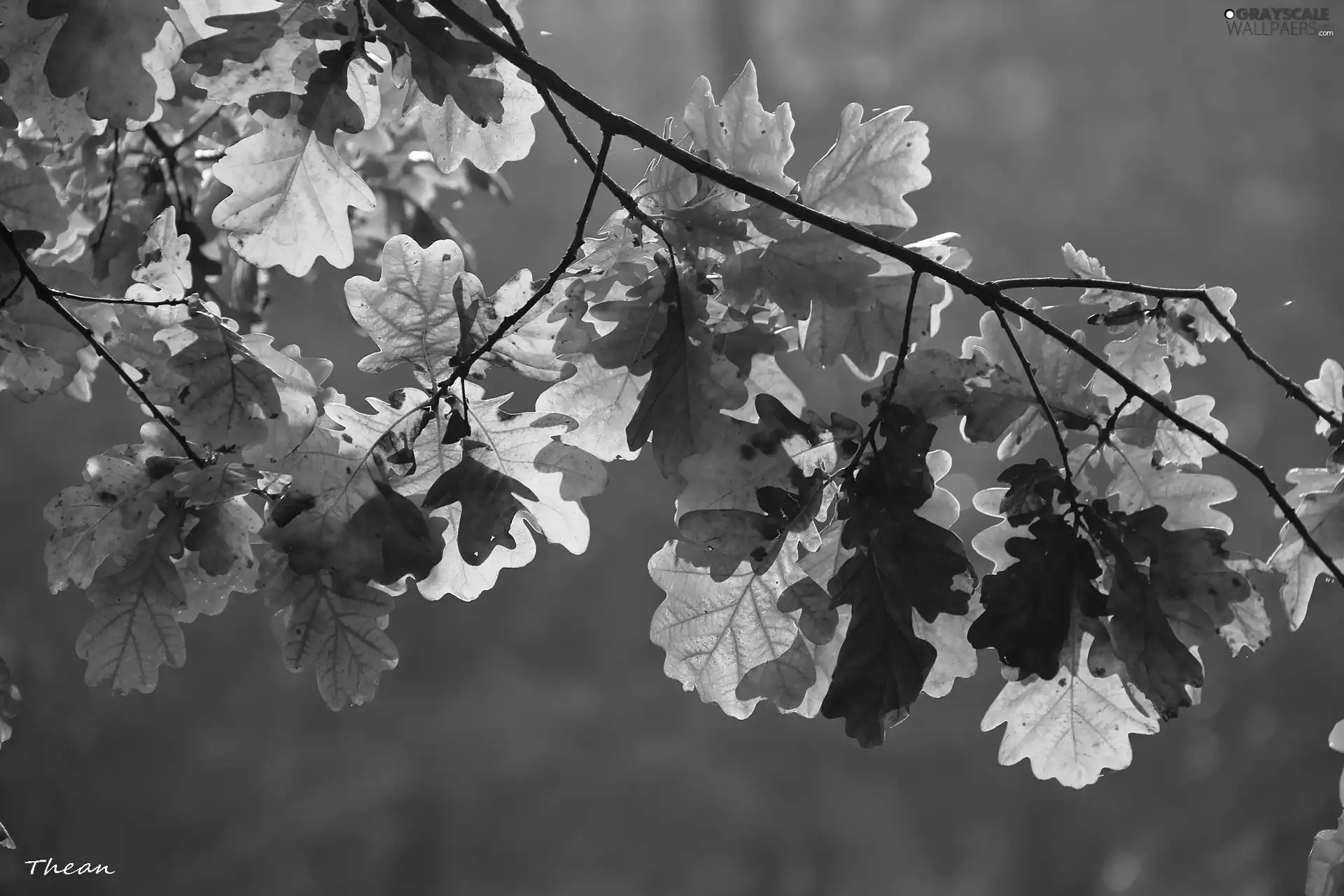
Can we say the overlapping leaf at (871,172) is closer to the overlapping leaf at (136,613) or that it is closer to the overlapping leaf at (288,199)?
the overlapping leaf at (288,199)

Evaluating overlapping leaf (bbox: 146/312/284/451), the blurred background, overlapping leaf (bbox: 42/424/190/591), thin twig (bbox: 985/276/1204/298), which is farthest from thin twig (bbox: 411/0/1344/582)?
the blurred background

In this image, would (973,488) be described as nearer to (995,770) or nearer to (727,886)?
(995,770)

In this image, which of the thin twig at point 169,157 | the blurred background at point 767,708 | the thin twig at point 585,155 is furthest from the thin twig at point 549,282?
the blurred background at point 767,708

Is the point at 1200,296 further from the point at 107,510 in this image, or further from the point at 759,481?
the point at 107,510

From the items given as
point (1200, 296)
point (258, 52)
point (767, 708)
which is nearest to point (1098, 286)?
point (1200, 296)

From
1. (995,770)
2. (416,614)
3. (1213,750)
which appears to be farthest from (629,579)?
(1213,750)

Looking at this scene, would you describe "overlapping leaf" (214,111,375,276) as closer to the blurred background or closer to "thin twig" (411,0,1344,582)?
"thin twig" (411,0,1344,582)
